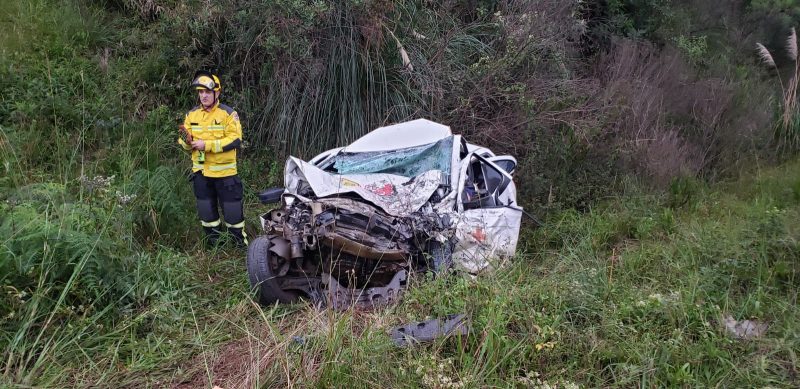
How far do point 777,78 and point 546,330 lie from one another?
963 centimetres

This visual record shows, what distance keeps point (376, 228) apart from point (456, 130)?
137 inches

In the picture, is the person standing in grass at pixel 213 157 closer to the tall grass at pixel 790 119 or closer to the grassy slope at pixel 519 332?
the grassy slope at pixel 519 332

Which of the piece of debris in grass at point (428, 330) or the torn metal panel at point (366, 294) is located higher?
the piece of debris in grass at point (428, 330)

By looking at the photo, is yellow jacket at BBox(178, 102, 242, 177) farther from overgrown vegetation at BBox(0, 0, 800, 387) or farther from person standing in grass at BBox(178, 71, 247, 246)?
overgrown vegetation at BBox(0, 0, 800, 387)

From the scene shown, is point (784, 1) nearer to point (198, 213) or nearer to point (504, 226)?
point (504, 226)

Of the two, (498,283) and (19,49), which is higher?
(19,49)

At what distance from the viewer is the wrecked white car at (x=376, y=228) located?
399cm

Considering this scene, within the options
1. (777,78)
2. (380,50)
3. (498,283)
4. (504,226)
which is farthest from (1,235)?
(777,78)

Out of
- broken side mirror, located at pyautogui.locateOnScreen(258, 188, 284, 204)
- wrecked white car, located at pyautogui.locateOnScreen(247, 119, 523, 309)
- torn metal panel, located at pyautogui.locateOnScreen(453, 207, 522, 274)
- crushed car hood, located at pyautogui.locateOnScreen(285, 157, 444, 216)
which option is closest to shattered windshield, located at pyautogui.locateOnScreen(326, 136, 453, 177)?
wrecked white car, located at pyautogui.locateOnScreen(247, 119, 523, 309)

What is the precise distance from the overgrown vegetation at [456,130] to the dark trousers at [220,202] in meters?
0.21

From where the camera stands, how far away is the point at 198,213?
17.7 ft

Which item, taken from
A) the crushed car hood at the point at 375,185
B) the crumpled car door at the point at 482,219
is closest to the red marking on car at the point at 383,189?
the crushed car hood at the point at 375,185

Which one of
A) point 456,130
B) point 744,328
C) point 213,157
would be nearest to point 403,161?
point 213,157

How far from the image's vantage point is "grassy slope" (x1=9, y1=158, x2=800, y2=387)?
299cm
